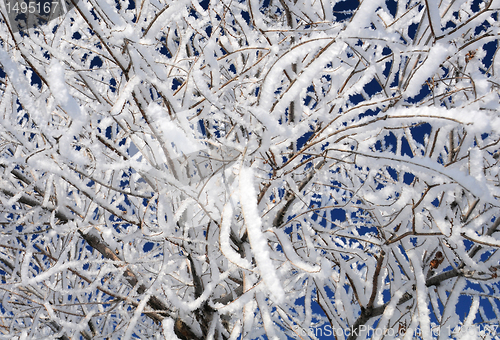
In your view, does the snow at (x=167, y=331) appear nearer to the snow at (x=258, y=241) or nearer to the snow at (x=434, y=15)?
the snow at (x=258, y=241)

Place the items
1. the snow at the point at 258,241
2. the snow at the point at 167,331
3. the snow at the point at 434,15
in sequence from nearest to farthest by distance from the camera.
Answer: the snow at the point at 258,241
the snow at the point at 434,15
the snow at the point at 167,331

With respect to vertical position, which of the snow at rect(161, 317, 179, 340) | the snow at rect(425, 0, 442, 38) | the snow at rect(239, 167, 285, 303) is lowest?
the snow at rect(161, 317, 179, 340)

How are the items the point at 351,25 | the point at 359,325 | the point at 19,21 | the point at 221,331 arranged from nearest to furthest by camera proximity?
1. the point at 351,25
2. the point at 19,21
3. the point at 359,325
4. the point at 221,331

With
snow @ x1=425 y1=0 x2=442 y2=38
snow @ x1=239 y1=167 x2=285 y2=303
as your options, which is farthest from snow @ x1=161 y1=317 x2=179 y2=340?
snow @ x1=425 y1=0 x2=442 y2=38

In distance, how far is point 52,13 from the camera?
1.46 metres

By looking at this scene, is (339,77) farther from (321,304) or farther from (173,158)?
(321,304)

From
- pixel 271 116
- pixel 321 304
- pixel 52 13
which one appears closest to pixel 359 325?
pixel 321 304

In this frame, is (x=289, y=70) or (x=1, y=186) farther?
(x=1, y=186)

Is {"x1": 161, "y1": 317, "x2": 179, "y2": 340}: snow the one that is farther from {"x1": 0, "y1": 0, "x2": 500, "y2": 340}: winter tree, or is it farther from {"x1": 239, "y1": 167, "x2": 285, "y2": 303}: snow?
{"x1": 239, "y1": 167, "x2": 285, "y2": 303}: snow

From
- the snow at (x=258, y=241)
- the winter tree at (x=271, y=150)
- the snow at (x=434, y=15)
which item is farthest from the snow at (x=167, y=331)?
the snow at (x=434, y=15)

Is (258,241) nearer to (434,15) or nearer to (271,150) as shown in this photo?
(271,150)

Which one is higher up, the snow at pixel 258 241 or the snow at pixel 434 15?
the snow at pixel 434 15

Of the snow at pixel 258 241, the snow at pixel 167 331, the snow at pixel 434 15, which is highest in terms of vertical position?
the snow at pixel 434 15

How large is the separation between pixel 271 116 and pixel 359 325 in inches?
56.5
